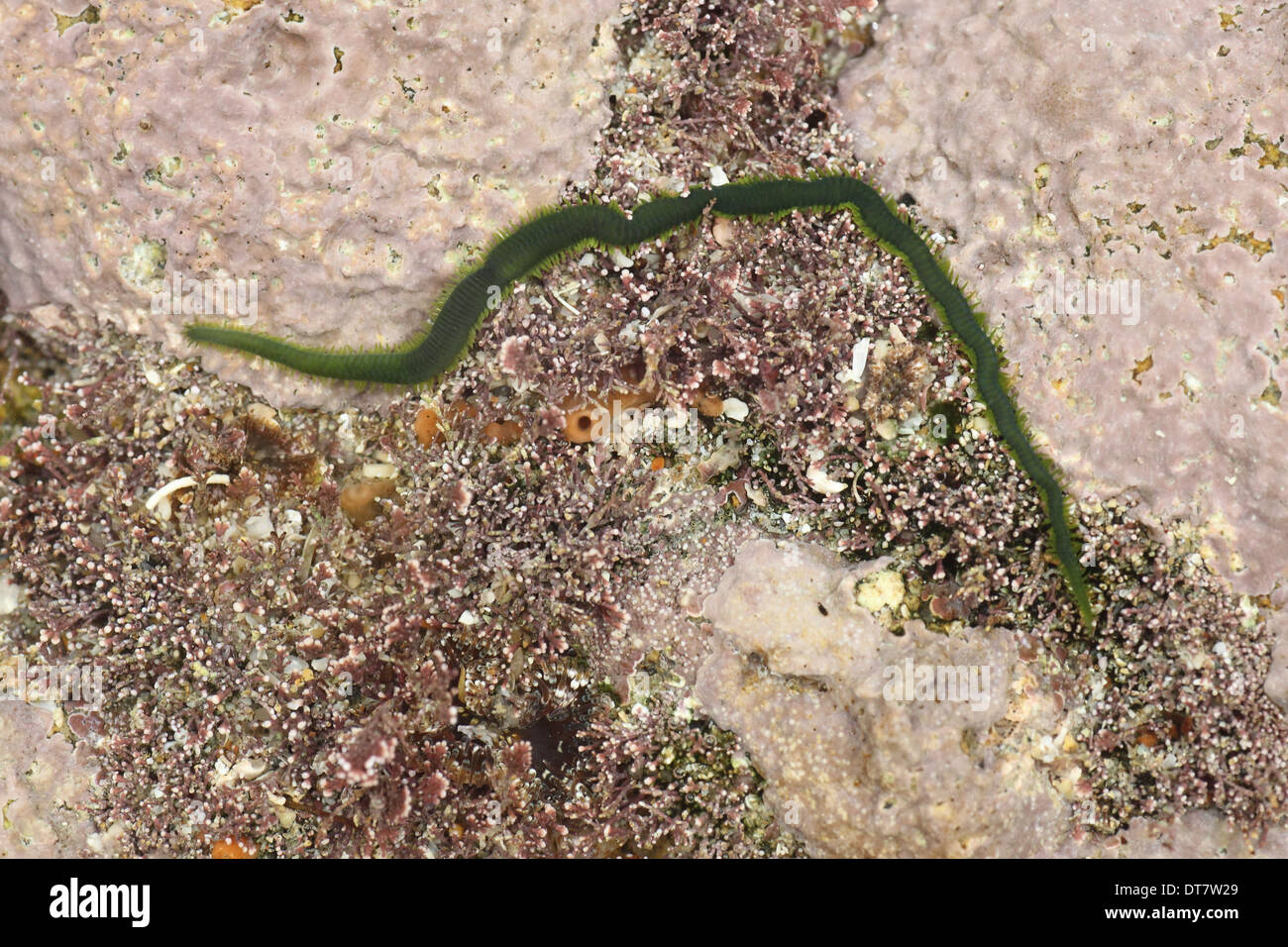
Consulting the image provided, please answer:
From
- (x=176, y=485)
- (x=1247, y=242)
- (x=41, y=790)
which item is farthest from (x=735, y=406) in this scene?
(x=41, y=790)

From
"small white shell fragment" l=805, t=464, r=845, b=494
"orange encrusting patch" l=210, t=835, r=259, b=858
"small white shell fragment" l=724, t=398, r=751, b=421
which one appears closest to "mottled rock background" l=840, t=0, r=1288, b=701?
"small white shell fragment" l=805, t=464, r=845, b=494

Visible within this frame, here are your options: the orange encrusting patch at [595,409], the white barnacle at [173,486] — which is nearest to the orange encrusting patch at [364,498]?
the white barnacle at [173,486]

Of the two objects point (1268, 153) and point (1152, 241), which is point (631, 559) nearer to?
point (1152, 241)

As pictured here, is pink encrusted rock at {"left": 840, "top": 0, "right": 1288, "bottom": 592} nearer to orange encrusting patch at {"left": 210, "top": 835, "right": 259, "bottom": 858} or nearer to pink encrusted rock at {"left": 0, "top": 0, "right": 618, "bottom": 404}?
pink encrusted rock at {"left": 0, "top": 0, "right": 618, "bottom": 404}

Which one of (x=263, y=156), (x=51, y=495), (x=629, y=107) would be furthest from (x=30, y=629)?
(x=629, y=107)

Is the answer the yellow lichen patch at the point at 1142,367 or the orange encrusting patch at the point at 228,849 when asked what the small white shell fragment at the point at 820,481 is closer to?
the yellow lichen patch at the point at 1142,367

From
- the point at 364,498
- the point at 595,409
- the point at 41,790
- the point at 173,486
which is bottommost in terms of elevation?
the point at 41,790
